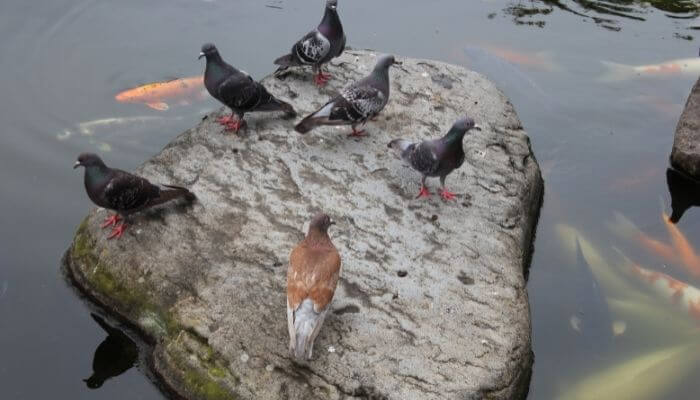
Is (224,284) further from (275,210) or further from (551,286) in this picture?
(551,286)

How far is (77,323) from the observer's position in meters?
5.92

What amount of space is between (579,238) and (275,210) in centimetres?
303

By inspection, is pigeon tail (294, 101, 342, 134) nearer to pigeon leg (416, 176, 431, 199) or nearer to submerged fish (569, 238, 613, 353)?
pigeon leg (416, 176, 431, 199)

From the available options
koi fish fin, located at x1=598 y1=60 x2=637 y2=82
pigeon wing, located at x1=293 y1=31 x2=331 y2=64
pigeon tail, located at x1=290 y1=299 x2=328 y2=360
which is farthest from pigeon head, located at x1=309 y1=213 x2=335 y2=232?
koi fish fin, located at x1=598 y1=60 x2=637 y2=82

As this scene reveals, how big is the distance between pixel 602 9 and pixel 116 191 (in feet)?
27.9

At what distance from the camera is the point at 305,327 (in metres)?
4.90

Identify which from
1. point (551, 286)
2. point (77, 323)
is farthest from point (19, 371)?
point (551, 286)

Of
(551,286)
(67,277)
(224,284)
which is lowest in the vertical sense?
(551,286)

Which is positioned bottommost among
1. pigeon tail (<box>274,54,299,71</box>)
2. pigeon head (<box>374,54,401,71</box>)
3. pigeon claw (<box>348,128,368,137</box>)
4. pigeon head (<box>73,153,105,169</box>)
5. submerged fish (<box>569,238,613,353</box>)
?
submerged fish (<box>569,238,613,353</box>)

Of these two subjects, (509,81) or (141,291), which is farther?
(509,81)

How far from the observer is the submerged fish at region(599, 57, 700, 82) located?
10.1m

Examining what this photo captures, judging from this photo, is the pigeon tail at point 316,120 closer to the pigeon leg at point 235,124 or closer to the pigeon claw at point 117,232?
the pigeon leg at point 235,124

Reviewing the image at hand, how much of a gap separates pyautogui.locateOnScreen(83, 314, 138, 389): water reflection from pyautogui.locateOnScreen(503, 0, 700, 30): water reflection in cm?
775

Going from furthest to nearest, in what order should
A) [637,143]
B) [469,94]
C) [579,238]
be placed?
[637,143] → [469,94] → [579,238]
